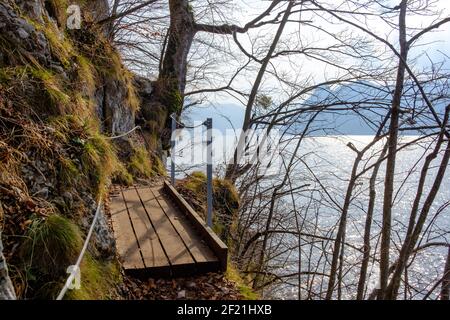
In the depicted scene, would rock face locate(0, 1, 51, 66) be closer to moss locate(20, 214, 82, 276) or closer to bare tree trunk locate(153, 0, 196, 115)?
moss locate(20, 214, 82, 276)

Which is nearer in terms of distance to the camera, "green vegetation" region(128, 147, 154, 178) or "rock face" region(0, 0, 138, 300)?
"rock face" region(0, 0, 138, 300)

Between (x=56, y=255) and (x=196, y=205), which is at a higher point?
(x=56, y=255)

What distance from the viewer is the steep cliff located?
1.78 metres

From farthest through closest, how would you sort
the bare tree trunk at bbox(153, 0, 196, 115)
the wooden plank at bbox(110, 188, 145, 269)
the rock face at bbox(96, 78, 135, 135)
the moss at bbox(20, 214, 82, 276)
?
the bare tree trunk at bbox(153, 0, 196, 115) → the rock face at bbox(96, 78, 135, 135) → the wooden plank at bbox(110, 188, 145, 269) → the moss at bbox(20, 214, 82, 276)

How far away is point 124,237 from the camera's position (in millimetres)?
3057

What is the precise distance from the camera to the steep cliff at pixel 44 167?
5.85 feet

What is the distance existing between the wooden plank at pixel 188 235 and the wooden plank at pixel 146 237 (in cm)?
26

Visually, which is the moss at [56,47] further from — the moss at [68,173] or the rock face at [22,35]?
the moss at [68,173]

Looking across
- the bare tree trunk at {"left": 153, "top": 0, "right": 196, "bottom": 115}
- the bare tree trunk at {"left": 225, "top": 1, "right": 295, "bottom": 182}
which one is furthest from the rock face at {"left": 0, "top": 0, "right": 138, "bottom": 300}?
the bare tree trunk at {"left": 225, "top": 1, "right": 295, "bottom": 182}

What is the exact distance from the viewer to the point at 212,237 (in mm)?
2920

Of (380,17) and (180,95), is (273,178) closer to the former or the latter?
(180,95)

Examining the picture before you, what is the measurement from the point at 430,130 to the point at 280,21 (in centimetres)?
598

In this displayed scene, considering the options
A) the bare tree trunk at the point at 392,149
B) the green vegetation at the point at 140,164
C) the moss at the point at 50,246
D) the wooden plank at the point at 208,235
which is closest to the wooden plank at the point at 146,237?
the wooden plank at the point at 208,235
